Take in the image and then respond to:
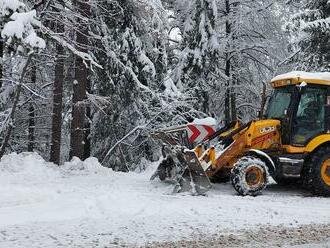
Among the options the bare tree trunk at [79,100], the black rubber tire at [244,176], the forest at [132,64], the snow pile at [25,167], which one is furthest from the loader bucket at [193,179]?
the bare tree trunk at [79,100]

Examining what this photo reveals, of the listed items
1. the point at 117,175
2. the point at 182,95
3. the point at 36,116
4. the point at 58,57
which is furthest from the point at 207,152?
the point at 36,116

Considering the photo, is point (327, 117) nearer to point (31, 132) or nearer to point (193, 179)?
point (193, 179)

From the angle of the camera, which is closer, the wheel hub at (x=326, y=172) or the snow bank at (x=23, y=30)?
the wheel hub at (x=326, y=172)

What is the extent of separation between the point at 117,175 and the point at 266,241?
6102 millimetres

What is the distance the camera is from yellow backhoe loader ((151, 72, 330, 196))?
36.9 ft

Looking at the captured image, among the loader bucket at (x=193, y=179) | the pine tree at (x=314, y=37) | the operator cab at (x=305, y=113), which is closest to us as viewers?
the loader bucket at (x=193, y=179)

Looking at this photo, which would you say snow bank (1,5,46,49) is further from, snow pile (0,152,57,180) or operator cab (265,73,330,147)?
operator cab (265,73,330,147)

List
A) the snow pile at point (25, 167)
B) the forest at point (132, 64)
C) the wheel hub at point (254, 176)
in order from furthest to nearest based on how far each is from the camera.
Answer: the forest at point (132, 64)
the snow pile at point (25, 167)
the wheel hub at point (254, 176)

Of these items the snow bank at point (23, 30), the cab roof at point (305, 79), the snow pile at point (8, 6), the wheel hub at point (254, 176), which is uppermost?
the snow pile at point (8, 6)

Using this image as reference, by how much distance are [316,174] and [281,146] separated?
100cm

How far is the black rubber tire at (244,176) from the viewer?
35.6 ft

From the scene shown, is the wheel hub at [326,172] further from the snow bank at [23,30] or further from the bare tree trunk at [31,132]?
the bare tree trunk at [31,132]

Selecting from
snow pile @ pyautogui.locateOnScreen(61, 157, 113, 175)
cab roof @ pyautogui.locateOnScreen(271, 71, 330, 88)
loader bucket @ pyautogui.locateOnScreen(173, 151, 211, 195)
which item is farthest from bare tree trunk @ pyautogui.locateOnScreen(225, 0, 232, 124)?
loader bucket @ pyautogui.locateOnScreen(173, 151, 211, 195)

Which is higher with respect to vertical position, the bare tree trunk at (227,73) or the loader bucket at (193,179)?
the bare tree trunk at (227,73)
